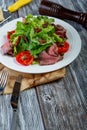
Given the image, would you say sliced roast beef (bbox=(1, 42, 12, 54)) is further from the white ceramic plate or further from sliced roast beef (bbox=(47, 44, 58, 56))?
sliced roast beef (bbox=(47, 44, 58, 56))

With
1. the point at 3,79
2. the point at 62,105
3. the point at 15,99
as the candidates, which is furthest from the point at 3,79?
the point at 62,105

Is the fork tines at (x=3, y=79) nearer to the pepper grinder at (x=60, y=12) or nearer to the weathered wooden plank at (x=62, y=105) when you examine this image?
the weathered wooden plank at (x=62, y=105)

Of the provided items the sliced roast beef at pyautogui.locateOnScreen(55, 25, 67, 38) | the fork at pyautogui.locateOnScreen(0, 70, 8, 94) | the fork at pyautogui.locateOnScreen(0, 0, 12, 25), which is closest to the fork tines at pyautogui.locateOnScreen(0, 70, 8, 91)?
the fork at pyautogui.locateOnScreen(0, 70, 8, 94)

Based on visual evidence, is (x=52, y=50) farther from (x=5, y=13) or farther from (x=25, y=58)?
(x=5, y=13)

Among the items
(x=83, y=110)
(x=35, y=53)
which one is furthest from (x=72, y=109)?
(x=35, y=53)

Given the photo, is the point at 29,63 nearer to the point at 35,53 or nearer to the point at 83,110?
the point at 35,53
